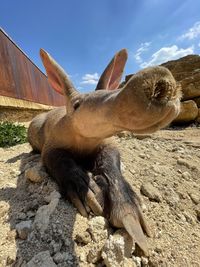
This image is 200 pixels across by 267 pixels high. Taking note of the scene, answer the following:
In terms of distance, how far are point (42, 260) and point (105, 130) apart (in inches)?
30.1

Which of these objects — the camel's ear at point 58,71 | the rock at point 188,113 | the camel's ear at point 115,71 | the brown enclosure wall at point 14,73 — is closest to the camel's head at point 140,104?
the camel's ear at point 115,71

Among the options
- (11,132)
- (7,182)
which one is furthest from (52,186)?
(11,132)

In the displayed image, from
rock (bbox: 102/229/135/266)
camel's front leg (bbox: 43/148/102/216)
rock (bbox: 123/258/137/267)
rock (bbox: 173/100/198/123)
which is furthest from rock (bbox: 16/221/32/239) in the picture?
rock (bbox: 173/100/198/123)

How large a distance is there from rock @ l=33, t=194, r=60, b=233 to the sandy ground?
0.02 metres

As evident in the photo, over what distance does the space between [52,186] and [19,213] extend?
0.98ft

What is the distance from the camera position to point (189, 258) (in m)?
1.49

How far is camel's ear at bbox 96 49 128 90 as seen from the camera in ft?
5.93

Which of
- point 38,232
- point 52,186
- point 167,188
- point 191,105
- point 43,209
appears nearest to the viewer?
point 38,232

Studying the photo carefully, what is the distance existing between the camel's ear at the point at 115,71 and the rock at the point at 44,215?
860mm

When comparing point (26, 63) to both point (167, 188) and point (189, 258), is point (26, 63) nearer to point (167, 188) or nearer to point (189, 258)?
point (167, 188)

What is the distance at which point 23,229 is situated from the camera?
4.74 feet

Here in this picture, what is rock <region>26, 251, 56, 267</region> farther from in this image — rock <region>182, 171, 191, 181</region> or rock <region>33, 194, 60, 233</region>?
rock <region>182, 171, 191, 181</region>

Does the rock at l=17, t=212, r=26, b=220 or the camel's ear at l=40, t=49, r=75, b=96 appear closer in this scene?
the rock at l=17, t=212, r=26, b=220

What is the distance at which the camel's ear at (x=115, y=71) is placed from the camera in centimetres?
181
